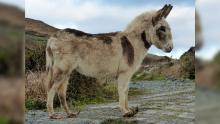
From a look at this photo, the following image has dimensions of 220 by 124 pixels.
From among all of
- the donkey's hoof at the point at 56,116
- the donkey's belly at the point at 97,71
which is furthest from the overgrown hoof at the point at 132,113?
the donkey's hoof at the point at 56,116

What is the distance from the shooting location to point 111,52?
3367 millimetres

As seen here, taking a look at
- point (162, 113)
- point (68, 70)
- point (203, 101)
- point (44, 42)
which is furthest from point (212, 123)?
point (44, 42)

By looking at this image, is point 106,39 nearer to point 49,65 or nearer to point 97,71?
point 97,71

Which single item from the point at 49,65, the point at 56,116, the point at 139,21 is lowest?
the point at 56,116

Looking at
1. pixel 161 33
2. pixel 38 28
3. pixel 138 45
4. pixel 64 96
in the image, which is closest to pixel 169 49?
pixel 161 33

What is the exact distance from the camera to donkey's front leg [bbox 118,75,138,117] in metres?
3.38

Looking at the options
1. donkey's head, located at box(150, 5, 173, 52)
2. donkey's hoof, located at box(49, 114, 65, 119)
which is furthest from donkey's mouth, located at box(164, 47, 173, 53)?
donkey's hoof, located at box(49, 114, 65, 119)

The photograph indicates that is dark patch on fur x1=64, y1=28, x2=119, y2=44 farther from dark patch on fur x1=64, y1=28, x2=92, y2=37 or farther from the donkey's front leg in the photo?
the donkey's front leg

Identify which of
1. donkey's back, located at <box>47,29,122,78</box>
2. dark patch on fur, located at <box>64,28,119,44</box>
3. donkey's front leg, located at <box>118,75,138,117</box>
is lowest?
donkey's front leg, located at <box>118,75,138,117</box>

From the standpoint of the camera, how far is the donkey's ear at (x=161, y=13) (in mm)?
3273

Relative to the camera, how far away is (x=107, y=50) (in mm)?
3371

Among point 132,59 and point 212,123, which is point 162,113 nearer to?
point 132,59

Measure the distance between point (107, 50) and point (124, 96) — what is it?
405mm

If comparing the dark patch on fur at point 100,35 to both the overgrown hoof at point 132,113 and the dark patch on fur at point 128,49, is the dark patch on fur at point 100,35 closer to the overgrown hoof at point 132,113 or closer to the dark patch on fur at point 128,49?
the dark patch on fur at point 128,49
